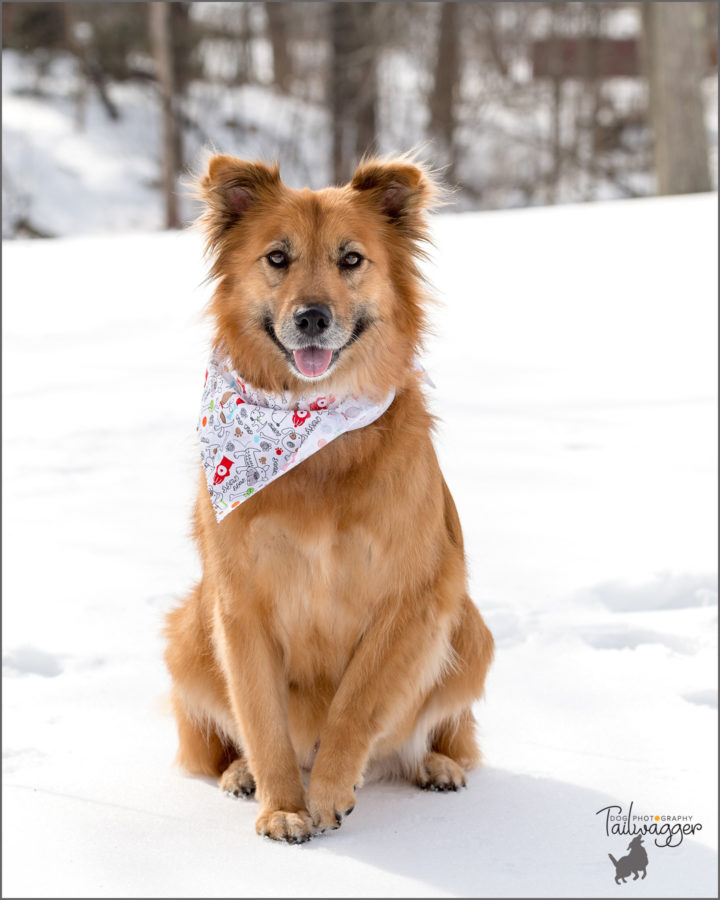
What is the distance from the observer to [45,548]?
5.04 metres

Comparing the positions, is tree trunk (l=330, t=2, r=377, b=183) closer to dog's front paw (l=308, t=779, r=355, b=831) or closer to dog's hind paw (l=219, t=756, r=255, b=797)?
dog's hind paw (l=219, t=756, r=255, b=797)

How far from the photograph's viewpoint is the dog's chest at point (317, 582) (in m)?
2.84

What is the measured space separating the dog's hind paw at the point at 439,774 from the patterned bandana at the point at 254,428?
98 centimetres

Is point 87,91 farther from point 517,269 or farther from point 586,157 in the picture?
point 517,269

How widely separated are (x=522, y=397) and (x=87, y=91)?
13501 millimetres

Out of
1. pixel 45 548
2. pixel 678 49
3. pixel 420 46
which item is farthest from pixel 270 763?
pixel 420 46

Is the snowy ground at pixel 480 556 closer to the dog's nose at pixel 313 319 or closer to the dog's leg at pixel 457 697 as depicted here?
the dog's leg at pixel 457 697

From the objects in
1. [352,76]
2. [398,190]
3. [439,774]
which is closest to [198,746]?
[439,774]

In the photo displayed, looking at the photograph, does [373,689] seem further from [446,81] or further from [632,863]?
[446,81]

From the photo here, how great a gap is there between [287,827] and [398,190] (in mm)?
1811

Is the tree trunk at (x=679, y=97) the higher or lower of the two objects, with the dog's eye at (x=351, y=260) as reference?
higher

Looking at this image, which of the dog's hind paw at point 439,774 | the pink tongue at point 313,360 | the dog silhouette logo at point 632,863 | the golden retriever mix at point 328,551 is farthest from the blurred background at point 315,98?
the dog silhouette logo at point 632,863

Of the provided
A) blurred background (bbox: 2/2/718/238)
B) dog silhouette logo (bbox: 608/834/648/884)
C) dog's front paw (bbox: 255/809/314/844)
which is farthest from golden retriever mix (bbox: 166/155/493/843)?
blurred background (bbox: 2/2/718/238)

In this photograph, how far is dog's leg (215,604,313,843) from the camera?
290 cm
